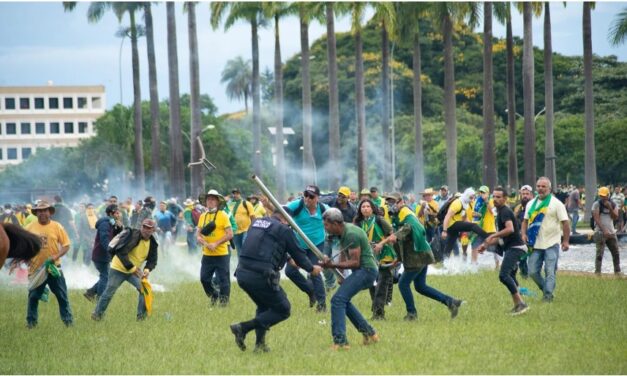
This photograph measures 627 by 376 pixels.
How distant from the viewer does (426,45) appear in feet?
274

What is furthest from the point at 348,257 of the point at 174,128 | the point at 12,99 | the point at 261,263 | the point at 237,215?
the point at 12,99

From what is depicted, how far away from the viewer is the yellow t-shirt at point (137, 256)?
1602 centimetres

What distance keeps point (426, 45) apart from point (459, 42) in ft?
9.71

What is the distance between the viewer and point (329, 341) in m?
13.3

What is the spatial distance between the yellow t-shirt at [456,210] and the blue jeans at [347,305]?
30.3 ft

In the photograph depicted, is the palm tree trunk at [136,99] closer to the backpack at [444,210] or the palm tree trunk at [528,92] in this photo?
the palm tree trunk at [528,92]

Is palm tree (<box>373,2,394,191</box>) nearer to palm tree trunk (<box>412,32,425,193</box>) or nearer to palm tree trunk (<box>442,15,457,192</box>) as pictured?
palm tree trunk (<box>412,32,425,193</box>)

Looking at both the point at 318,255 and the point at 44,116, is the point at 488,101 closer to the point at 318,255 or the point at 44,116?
the point at 318,255

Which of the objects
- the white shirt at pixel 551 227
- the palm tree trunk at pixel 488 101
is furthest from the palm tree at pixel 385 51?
the white shirt at pixel 551 227

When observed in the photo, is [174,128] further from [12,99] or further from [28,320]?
[12,99]

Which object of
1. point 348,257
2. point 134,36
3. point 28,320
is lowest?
point 28,320

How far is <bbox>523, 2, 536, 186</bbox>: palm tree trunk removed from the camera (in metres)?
45.2

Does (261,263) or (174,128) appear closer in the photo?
(261,263)

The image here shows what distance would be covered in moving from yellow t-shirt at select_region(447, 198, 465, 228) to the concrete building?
10960 cm
